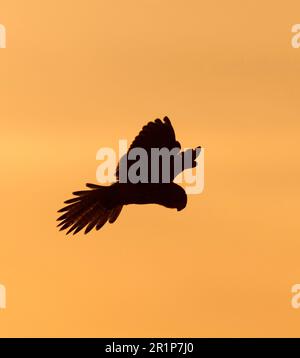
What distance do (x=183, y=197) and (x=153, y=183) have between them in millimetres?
409

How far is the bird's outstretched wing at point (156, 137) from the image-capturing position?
869 cm

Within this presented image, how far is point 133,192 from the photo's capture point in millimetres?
9094

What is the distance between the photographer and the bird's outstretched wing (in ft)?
28.5

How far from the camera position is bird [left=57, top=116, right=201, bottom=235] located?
8773 millimetres

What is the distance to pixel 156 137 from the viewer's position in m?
8.74

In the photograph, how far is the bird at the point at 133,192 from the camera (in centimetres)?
877

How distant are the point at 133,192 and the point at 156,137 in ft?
2.12
